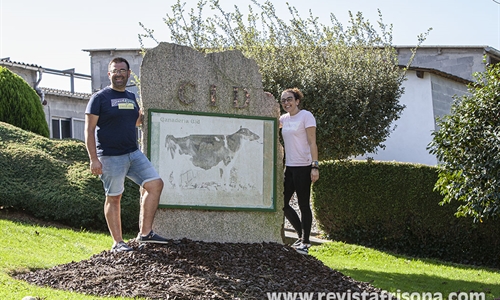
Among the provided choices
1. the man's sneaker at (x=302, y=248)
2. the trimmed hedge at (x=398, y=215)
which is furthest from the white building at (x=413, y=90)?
the man's sneaker at (x=302, y=248)

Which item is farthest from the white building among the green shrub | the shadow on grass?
the shadow on grass

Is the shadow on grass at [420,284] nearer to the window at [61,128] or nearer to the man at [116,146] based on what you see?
the man at [116,146]

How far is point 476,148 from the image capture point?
10.5 metres

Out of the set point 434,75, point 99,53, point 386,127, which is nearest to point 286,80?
point 386,127

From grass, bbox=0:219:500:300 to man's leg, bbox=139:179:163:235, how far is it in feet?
3.96

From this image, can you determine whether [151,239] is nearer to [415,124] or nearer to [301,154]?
[301,154]

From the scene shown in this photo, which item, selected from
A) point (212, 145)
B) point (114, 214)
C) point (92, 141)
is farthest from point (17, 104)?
point (114, 214)

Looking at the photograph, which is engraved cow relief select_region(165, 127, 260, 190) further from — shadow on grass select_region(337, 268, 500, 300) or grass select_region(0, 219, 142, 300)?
shadow on grass select_region(337, 268, 500, 300)

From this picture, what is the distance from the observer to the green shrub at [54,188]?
36.8ft

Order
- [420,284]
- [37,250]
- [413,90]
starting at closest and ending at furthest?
[37,250] < [420,284] < [413,90]

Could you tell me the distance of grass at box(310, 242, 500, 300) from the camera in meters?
8.65

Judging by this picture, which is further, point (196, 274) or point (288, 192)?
point (288, 192)

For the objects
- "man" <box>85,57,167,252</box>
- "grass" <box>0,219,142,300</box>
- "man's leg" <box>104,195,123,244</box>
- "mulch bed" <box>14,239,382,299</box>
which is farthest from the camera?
"man's leg" <box>104,195,123,244</box>

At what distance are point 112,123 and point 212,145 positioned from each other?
1.46m
